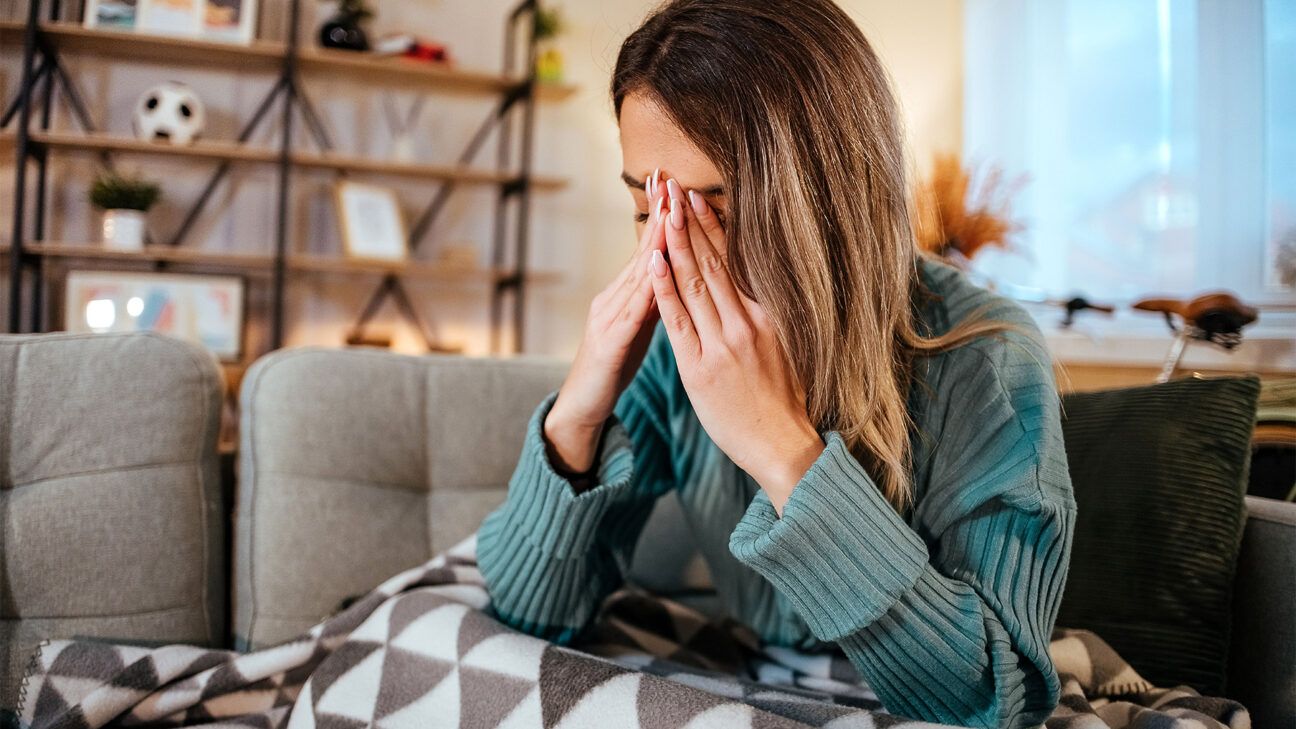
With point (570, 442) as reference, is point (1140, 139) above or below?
above

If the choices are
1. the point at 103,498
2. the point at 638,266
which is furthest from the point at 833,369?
the point at 103,498

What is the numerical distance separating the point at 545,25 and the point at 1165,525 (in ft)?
10.0

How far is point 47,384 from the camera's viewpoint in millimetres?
995

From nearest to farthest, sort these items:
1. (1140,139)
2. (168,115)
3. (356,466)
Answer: (356,466)
(1140,139)
(168,115)

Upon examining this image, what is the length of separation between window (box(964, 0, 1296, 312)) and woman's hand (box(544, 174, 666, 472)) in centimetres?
110

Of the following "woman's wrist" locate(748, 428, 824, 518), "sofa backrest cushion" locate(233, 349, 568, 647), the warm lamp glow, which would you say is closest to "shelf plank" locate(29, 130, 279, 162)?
the warm lamp glow

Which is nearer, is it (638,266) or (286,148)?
(638,266)

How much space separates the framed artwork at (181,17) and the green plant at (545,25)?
Result: 3.29 feet

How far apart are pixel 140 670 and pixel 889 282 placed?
80 cm

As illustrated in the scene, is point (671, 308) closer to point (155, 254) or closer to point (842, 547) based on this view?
point (842, 547)

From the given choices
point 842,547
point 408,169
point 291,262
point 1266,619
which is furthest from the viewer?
point 408,169

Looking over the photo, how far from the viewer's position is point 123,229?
3.09 m

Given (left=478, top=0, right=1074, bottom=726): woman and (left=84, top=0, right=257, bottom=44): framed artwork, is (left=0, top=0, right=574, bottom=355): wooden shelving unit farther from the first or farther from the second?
(left=478, top=0, right=1074, bottom=726): woman

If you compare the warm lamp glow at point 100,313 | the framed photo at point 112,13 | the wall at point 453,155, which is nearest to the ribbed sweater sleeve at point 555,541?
the wall at point 453,155
